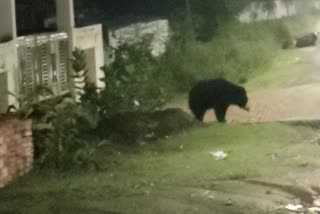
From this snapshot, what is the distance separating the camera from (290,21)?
30469 mm

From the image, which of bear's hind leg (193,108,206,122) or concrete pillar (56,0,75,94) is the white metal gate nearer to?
concrete pillar (56,0,75,94)

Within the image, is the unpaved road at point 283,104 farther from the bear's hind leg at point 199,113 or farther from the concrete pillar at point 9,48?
the concrete pillar at point 9,48

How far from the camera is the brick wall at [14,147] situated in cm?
842

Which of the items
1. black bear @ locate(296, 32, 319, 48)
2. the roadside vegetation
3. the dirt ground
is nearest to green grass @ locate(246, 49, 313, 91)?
the dirt ground

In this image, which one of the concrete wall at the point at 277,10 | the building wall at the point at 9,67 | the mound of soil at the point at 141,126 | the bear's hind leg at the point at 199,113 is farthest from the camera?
the concrete wall at the point at 277,10

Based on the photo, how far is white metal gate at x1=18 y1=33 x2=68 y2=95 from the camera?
10.5m

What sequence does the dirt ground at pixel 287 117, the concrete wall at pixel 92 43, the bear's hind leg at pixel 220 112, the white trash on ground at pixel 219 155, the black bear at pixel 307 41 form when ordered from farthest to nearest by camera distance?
the black bear at pixel 307 41
the bear's hind leg at pixel 220 112
the concrete wall at pixel 92 43
the white trash on ground at pixel 219 155
the dirt ground at pixel 287 117

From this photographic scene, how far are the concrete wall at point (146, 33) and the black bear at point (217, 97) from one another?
8.67 ft

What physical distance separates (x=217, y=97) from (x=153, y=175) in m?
6.22

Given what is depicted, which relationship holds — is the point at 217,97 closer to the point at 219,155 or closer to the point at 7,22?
the point at 219,155

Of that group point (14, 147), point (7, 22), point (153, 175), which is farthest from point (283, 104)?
point (14, 147)

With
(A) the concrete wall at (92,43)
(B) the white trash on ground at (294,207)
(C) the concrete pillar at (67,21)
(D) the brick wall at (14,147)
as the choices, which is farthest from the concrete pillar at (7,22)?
(B) the white trash on ground at (294,207)

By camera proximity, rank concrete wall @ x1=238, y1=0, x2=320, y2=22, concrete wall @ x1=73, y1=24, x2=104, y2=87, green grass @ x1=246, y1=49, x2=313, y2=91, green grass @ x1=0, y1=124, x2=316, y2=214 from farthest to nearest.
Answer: concrete wall @ x1=238, y1=0, x2=320, y2=22, green grass @ x1=246, y1=49, x2=313, y2=91, concrete wall @ x1=73, y1=24, x2=104, y2=87, green grass @ x1=0, y1=124, x2=316, y2=214

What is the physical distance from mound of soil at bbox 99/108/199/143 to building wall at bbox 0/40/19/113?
1697 millimetres
